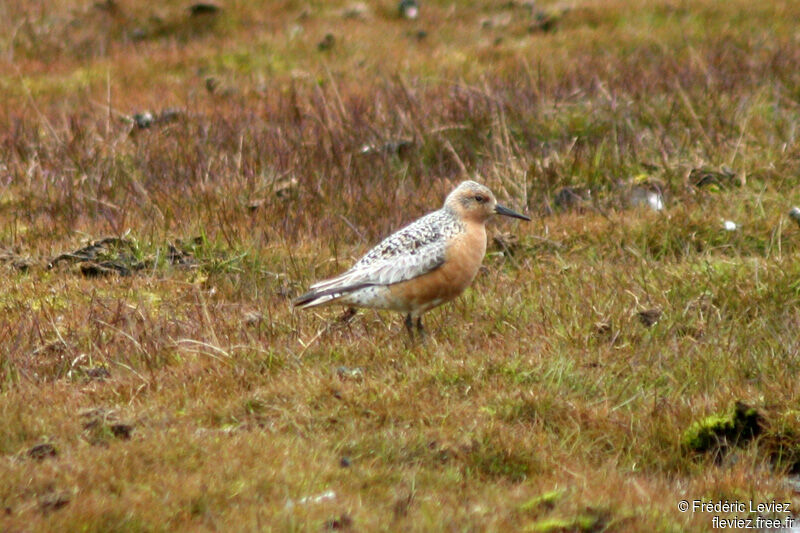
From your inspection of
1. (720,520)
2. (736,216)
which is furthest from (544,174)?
(720,520)

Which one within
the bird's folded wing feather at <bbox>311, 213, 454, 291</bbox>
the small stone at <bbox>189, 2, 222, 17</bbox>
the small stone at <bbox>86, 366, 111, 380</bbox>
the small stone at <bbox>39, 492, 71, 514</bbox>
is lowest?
the small stone at <bbox>86, 366, 111, 380</bbox>

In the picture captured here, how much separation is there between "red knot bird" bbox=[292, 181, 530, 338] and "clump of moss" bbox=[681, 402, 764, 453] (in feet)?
6.10

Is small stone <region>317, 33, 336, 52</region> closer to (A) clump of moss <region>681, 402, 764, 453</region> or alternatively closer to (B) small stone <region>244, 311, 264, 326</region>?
(B) small stone <region>244, 311, 264, 326</region>

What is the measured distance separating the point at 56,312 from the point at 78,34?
884 centimetres

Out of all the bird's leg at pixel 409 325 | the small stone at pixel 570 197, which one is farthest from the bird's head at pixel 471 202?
the small stone at pixel 570 197

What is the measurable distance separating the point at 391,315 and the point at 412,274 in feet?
3.06

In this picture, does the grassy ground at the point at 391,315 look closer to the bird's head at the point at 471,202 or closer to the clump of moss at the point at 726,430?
the clump of moss at the point at 726,430

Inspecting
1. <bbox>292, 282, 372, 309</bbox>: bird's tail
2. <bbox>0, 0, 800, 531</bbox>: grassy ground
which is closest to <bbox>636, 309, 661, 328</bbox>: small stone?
<bbox>0, 0, 800, 531</bbox>: grassy ground

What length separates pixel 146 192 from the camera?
370 inches

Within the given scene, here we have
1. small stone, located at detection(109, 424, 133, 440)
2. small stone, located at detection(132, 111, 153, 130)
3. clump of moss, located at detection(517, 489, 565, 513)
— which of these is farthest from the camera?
small stone, located at detection(132, 111, 153, 130)

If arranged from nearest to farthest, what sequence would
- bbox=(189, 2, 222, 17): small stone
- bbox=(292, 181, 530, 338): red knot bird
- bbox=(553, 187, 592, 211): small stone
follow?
bbox=(292, 181, 530, 338): red knot bird
bbox=(553, 187, 592, 211): small stone
bbox=(189, 2, 222, 17): small stone

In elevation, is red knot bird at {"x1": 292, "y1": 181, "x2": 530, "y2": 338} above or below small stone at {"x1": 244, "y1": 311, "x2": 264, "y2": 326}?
above

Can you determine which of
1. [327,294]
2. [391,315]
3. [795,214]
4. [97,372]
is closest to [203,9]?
[391,315]

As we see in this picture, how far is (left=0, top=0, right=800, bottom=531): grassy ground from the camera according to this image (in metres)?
5.07
